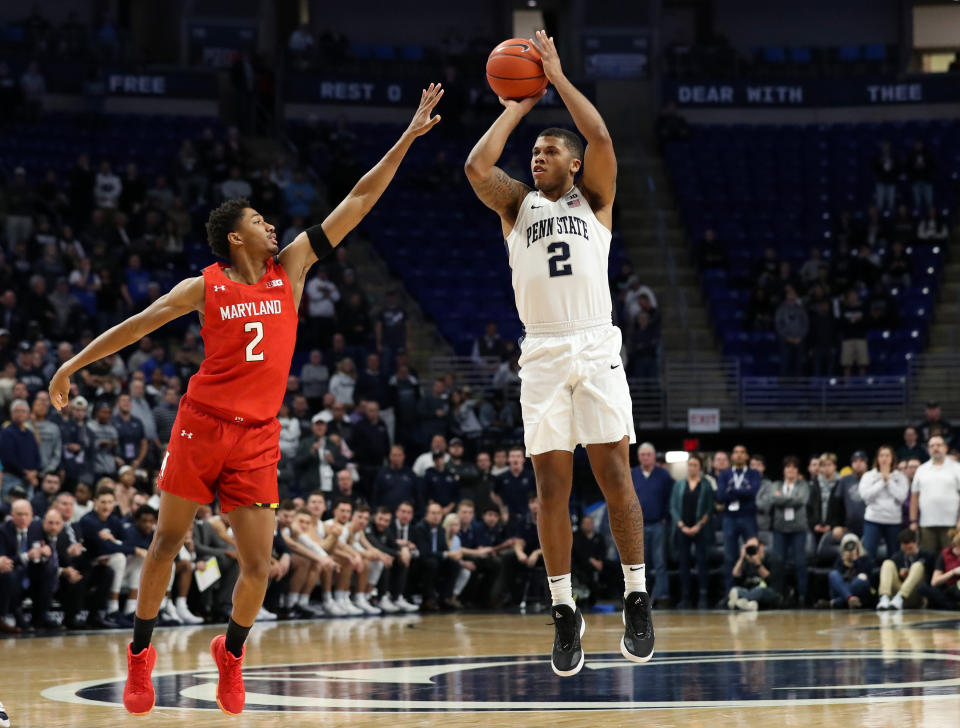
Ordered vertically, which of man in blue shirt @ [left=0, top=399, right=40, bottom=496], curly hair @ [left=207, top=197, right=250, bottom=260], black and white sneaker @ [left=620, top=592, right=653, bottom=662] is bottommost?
black and white sneaker @ [left=620, top=592, right=653, bottom=662]

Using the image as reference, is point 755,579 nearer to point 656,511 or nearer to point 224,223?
point 656,511

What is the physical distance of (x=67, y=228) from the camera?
18812 millimetres

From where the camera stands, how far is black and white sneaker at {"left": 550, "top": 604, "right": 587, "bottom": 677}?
6562mm

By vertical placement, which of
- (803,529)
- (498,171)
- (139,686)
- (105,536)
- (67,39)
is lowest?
(139,686)

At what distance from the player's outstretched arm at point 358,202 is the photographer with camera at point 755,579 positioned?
32.2 ft

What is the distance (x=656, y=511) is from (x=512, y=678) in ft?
26.3

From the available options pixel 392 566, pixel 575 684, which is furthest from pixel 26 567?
pixel 575 684

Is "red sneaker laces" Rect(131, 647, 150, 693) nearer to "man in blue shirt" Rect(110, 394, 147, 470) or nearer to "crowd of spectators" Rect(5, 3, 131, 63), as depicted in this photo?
"man in blue shirt" Rect(110, 394, 147, 470)

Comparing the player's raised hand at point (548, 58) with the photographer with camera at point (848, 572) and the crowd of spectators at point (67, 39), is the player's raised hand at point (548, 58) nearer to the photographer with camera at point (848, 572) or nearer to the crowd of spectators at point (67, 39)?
the photographer with camera at point (848, 572)

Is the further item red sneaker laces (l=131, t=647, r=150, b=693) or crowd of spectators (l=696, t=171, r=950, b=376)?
crowd of spectators (l=696, t=171, r=950, b=376)

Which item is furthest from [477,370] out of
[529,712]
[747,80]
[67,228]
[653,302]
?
[529,712]

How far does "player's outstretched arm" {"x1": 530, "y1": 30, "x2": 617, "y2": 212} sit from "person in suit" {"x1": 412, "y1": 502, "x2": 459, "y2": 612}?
969cm

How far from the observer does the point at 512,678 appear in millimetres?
8422

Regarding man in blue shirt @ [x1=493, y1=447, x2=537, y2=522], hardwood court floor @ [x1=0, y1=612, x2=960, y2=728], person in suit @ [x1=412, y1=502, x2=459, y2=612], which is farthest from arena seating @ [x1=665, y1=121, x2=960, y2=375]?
hardwood court floor @ [x1=0, y1=612, x2=960, y2=728]
